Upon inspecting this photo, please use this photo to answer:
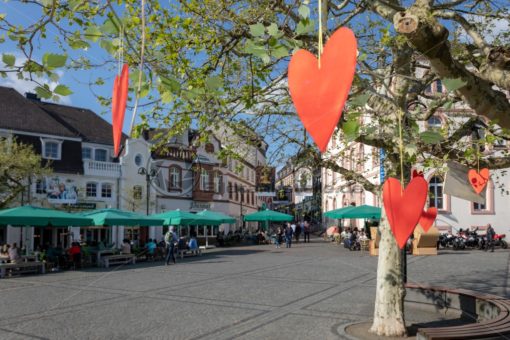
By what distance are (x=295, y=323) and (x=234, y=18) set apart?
528 cm

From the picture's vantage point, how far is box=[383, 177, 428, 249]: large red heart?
386cm

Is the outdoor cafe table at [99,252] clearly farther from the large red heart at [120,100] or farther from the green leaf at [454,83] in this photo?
the green leaf at [454,83]

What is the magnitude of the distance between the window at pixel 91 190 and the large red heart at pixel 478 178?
31093 mm

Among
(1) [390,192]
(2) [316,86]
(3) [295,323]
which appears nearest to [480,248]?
(3) [295,323]

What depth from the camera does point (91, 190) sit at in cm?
3500

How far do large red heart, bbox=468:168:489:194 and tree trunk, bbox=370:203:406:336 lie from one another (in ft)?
4.59

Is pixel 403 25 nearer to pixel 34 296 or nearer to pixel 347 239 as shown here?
pixel 34 296

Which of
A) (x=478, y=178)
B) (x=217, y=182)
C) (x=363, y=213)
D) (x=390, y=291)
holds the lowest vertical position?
(x=390, y=291)

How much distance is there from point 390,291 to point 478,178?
7.22 feet

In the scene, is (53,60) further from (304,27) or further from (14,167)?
(14,167)

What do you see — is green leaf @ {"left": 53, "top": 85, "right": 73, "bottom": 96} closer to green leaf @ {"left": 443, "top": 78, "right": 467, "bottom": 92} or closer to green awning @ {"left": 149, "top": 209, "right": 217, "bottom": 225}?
green leaf @ {"left": 443, "top": 78, "right": 467, "bottom": 92}

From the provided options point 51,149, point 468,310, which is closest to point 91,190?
point 51,149

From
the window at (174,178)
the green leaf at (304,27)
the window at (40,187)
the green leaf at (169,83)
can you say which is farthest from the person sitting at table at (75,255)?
the window at (174,178)

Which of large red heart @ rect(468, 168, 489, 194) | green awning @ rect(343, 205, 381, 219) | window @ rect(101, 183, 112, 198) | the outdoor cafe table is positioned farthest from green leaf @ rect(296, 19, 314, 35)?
window @ rect(101, 183, 112, 198)
